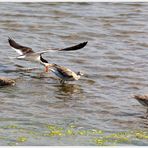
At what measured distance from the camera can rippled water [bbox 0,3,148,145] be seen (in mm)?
10580

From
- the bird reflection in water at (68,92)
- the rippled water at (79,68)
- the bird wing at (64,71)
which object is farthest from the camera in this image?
the bird wing at (64,71)

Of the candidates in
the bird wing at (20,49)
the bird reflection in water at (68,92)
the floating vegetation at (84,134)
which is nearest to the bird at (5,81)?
the bird reflection in water at (68,92)

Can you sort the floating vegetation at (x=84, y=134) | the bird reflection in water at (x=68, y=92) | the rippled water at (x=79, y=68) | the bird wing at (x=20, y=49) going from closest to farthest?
the floating vegetation at (x=84, y=134) → the rippled water at (x=79, y=68) → the bird reflection in water at (x=68, y=92) → the bird wing at (x=20, y=49)

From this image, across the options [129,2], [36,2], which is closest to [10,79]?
[36,2]

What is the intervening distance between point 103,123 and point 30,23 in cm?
885

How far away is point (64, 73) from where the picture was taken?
13461 mm

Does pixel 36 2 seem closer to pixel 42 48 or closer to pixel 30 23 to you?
pixel 30 23

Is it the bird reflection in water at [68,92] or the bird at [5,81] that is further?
the bird at [5,81]

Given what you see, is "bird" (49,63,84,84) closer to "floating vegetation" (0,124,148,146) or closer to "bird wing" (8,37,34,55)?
"bird wing" (8,37,34,55)

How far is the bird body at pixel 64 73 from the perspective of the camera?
44.1 ft

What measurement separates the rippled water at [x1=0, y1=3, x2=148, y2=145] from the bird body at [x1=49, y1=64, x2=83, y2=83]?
22cm

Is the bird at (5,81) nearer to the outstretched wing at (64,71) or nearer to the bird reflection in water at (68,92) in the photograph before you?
the bird reflection in water at (68,92)

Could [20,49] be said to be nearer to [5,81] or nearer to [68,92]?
[5,81]

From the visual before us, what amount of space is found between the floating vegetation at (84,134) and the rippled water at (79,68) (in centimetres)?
8
